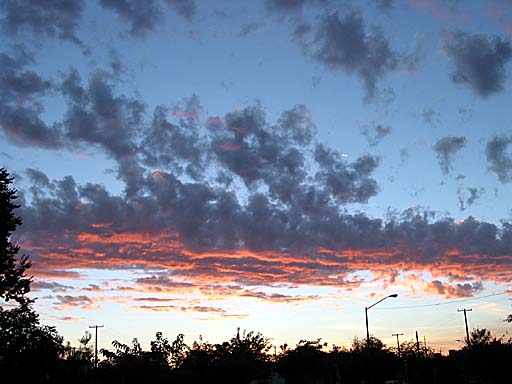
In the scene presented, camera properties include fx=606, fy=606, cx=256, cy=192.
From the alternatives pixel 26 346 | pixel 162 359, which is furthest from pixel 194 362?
pixel 26 346

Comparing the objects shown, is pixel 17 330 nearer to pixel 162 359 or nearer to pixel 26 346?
pixel 26 346

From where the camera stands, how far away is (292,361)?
A: 66500 millimetres

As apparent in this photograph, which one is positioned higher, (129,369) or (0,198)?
(0,198)

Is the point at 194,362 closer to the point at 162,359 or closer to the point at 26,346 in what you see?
the point at 162,359

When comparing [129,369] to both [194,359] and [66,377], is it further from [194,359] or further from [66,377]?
[66,377]

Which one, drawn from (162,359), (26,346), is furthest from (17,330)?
(162,359)

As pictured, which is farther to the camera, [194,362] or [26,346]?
[194,362]

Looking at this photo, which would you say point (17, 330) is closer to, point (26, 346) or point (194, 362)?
point (26, 346)

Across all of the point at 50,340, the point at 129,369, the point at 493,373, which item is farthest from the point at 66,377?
the point at 493,373

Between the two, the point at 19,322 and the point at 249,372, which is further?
the point at 249,372

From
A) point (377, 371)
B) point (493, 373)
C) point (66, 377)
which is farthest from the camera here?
point (377, 371)

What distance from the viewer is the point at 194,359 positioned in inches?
1721

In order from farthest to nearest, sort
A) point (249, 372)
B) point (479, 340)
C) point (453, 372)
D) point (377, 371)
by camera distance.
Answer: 1. point (453, 372)
2. point (377, 371)
3. point (479, 340)
4. point (249, 372)

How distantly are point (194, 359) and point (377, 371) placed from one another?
91.2ft
